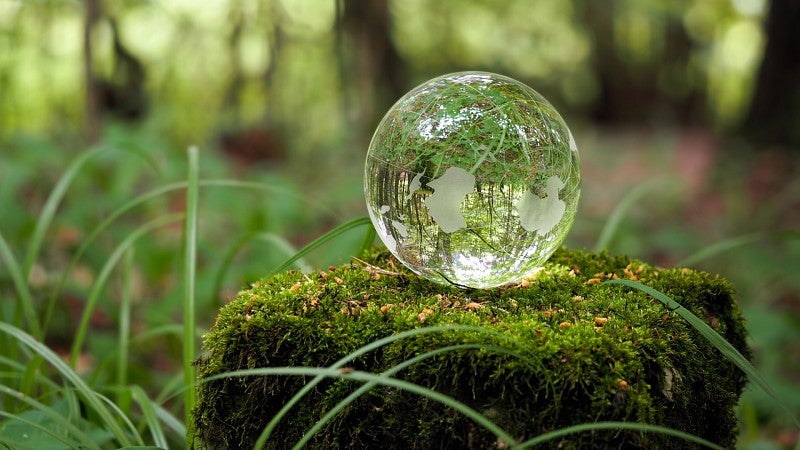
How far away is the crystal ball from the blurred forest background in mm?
1146

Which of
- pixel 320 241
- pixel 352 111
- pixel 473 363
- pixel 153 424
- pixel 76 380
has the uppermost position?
pixel 352 111

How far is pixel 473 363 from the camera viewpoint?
1583 mm

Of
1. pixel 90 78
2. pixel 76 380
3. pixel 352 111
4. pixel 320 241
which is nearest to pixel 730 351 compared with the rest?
pixel 320 241

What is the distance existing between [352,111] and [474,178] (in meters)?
8.49

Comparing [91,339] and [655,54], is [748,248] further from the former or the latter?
[655,54]

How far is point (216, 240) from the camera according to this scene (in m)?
7.14

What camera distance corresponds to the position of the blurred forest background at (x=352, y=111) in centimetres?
474

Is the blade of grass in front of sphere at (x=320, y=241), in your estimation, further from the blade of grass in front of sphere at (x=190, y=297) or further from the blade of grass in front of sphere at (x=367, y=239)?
the blade of grass in front of sphere at (x=190, y=297)

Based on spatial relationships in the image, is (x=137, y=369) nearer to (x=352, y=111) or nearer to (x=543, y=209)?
(x=543, y=209)

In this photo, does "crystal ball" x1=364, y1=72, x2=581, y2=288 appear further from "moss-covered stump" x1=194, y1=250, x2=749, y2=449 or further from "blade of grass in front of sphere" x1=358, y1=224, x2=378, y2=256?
"blade of grass in front of sphere" x1=358, y1=224, x2=378, y2=256

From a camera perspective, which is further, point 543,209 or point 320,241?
point 320,241

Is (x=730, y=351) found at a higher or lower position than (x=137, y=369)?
higher

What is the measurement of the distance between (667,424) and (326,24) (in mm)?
10037

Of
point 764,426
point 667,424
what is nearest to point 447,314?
point 667,424
